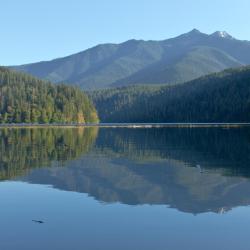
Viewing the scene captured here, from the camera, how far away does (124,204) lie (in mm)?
31938

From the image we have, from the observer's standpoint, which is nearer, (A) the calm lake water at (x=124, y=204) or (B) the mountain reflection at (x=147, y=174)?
(A) the calm lake water at (x=124, y=204)

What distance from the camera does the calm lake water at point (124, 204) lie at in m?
23.6

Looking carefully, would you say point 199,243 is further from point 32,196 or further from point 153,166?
point 153,166

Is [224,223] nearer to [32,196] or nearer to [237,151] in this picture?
[32,196]

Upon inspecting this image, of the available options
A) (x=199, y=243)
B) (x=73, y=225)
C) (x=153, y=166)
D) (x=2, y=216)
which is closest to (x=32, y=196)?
(x=2, y=216)

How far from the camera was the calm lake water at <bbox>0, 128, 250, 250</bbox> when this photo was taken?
23.6 metres

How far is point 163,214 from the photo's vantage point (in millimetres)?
28906

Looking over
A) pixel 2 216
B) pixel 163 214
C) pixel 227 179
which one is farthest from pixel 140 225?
pixel 227 179

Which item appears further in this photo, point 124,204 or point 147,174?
point 147,174

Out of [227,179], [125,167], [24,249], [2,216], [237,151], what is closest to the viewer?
[24,249]

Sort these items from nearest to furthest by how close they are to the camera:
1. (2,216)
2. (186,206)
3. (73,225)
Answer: (73,225) → (2,216) → (186,206)

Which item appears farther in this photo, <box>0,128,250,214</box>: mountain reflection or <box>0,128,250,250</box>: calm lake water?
<box>0,128,250,214</box>: mountain reflection

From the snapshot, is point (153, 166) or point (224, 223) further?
point (153, 166)

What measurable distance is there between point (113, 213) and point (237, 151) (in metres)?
42.9
